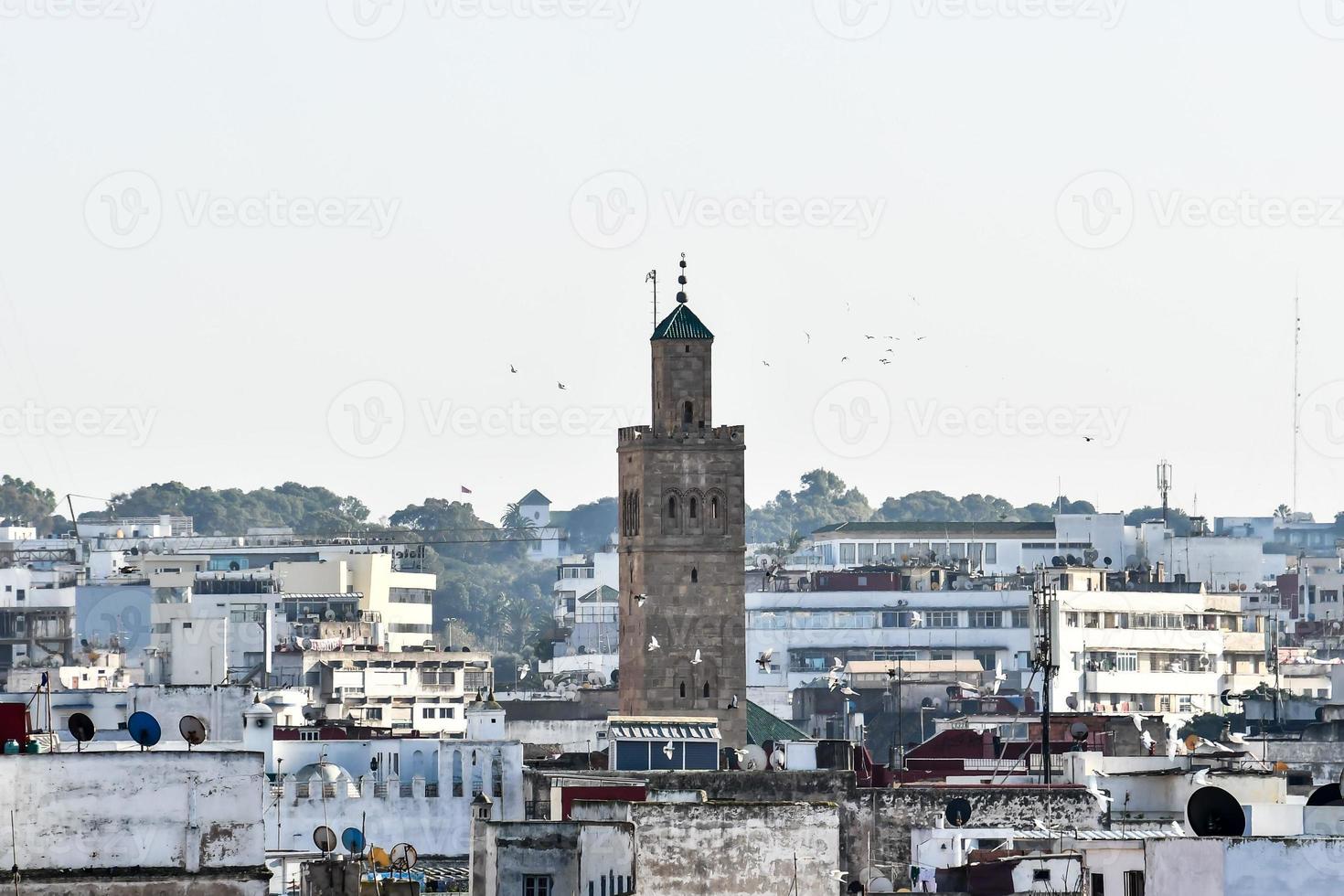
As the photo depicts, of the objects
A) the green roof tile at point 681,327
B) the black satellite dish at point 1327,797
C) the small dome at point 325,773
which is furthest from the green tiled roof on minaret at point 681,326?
the black satellite dish at point 1327,797

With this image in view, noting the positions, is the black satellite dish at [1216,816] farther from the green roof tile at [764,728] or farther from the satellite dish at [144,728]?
the green roof tile at [764,728]

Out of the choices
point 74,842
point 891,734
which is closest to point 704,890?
point 74,842

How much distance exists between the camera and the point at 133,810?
4253 cm

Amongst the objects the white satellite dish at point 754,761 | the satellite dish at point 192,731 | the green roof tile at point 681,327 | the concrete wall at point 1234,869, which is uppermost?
the green roof tile at point 681,327

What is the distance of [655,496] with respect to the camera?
12669 centimetres

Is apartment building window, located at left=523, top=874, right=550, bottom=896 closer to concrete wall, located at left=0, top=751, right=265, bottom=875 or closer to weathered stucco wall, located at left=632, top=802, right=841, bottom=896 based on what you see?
weathered stucco wall, located at left=632, top=802, right=841, bottom=896

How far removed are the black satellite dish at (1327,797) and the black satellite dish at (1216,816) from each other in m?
9.79

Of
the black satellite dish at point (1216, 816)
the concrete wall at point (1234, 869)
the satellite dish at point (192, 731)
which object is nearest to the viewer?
the satellite dish at point (192, 731)

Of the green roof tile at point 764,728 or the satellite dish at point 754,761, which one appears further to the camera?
the green roof tile at point 764,728

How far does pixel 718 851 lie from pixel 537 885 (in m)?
6.47

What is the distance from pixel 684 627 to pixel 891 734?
35917mm

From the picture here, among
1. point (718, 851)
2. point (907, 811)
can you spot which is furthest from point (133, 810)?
point (907, 811)

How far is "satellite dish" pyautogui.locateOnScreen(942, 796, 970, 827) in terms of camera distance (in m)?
71.8

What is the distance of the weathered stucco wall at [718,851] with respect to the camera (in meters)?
56.0
